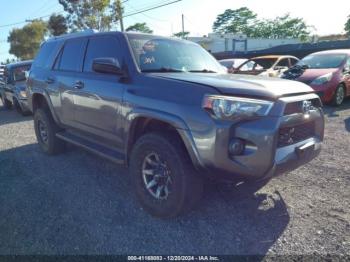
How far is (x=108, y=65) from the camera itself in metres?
3.45

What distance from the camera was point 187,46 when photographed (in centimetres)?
438

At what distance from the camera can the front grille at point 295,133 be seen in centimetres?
282

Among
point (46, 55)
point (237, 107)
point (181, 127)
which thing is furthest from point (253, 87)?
point (46, 55)

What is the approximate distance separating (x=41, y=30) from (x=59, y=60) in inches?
1837

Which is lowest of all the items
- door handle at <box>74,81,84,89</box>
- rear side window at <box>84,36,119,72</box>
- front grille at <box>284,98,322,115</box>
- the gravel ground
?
the gravel ground

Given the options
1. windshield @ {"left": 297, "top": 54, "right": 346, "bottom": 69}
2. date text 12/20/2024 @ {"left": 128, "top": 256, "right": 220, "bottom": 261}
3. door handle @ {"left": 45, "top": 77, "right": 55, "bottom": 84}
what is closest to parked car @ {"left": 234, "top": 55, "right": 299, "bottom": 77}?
windshield @ {"left": 297, "top": 54, "right": 346, "bottom": 69}

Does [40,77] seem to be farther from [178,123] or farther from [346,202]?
[346,202]

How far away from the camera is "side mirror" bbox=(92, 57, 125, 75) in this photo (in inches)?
135

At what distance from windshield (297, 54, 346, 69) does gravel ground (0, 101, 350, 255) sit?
18.1 feet

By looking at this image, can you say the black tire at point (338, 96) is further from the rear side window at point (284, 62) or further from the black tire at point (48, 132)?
the black tire at point (48, 132)

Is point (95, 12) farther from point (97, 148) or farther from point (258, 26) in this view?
point (258, 26)

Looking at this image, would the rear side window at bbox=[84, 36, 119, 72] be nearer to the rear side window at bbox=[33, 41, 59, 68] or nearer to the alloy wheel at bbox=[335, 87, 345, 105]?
the rear side window at bbox=[33, 41, 59, 68]

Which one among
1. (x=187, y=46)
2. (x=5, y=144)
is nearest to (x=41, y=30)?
(x=5, y=144)

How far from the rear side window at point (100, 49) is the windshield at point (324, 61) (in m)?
7.63
